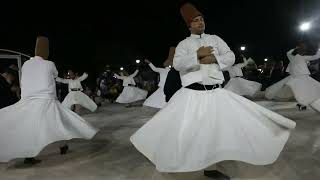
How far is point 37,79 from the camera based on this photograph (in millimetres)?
6945

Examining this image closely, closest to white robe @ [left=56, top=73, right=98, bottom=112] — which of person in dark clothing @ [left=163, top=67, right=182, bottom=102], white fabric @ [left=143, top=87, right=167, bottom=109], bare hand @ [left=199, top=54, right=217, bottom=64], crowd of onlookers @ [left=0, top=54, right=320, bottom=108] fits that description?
crowd of onlookers @ [left=0, top=54, right=320, bottom=108]

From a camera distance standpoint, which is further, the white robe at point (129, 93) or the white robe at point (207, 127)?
the white robe at point (129, 93)

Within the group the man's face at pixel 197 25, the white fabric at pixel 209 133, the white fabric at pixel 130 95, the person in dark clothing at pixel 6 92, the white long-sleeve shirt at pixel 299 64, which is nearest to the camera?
the white fabric at pixel 209 133

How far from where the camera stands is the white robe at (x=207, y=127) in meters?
4.62

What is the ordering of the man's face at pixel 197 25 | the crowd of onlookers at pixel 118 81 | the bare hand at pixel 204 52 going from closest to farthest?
the bare hand at pixel 204 52 < the man's face at pixel 197 25 < the crowd of onlookers at pixel 118 81

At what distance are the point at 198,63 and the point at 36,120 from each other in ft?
9.72

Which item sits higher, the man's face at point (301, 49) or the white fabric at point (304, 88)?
the man's face at point (301, 49)

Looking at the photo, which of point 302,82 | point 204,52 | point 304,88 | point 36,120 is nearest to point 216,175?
point 204,52

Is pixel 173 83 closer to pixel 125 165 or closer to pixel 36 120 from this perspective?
pixel 125 165

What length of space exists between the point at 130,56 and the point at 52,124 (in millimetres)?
29772

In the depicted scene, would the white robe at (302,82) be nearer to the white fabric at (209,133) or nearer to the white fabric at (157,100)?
the white fabric at (157,100)

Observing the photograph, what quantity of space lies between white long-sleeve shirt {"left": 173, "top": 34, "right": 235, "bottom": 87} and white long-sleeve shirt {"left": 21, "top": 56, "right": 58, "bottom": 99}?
2.63 m

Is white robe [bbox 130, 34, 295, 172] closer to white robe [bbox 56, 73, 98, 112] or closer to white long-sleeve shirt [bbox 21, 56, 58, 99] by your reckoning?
white long-sleeve shirt [bbox 21, 56, 58, 99]

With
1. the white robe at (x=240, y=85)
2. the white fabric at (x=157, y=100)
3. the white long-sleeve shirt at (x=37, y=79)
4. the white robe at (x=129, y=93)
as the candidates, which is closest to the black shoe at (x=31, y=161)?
the white long-sleeve shirt at (x=37, y=79)
